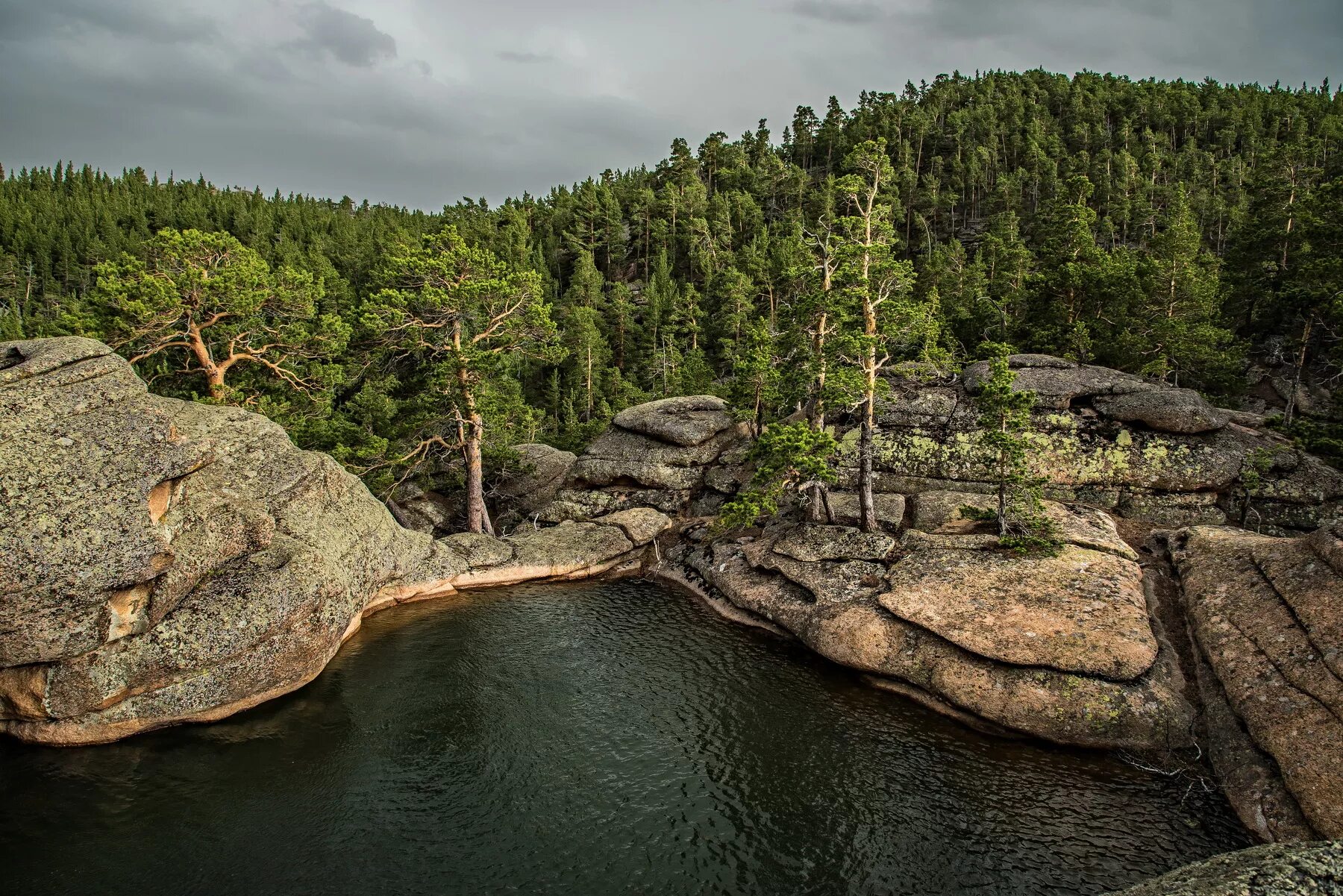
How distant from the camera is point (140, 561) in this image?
55.7 ft

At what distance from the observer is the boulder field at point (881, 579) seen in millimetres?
15758

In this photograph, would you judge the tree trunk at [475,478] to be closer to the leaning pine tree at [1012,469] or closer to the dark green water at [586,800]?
the dark green water at [586,800]

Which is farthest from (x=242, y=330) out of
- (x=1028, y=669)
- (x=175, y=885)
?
(x=1028, y=669)

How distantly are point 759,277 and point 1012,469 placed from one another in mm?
55675

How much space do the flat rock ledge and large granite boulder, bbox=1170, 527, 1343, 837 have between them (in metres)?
1.36

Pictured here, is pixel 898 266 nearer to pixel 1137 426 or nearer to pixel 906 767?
pixel 1137 426

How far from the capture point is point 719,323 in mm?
71688

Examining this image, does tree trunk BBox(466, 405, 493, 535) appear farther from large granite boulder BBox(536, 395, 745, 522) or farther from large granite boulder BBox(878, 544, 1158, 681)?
large granite boulder BBox(878, 544, 1158, 681)

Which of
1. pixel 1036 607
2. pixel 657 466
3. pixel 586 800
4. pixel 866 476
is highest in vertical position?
pixel 866 476

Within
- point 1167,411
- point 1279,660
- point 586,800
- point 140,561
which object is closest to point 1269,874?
point 1279,660

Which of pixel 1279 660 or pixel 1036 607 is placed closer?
pixel 1279 660

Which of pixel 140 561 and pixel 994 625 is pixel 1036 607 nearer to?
pixel 994 625

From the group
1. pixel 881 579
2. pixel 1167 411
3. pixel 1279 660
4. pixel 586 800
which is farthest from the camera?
pixel 1167 411

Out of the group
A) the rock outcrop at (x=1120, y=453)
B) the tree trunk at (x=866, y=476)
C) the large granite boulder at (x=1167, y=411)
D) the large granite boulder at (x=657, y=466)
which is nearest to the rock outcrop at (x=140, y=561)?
the large granite boulder at (x=657, y=466)
